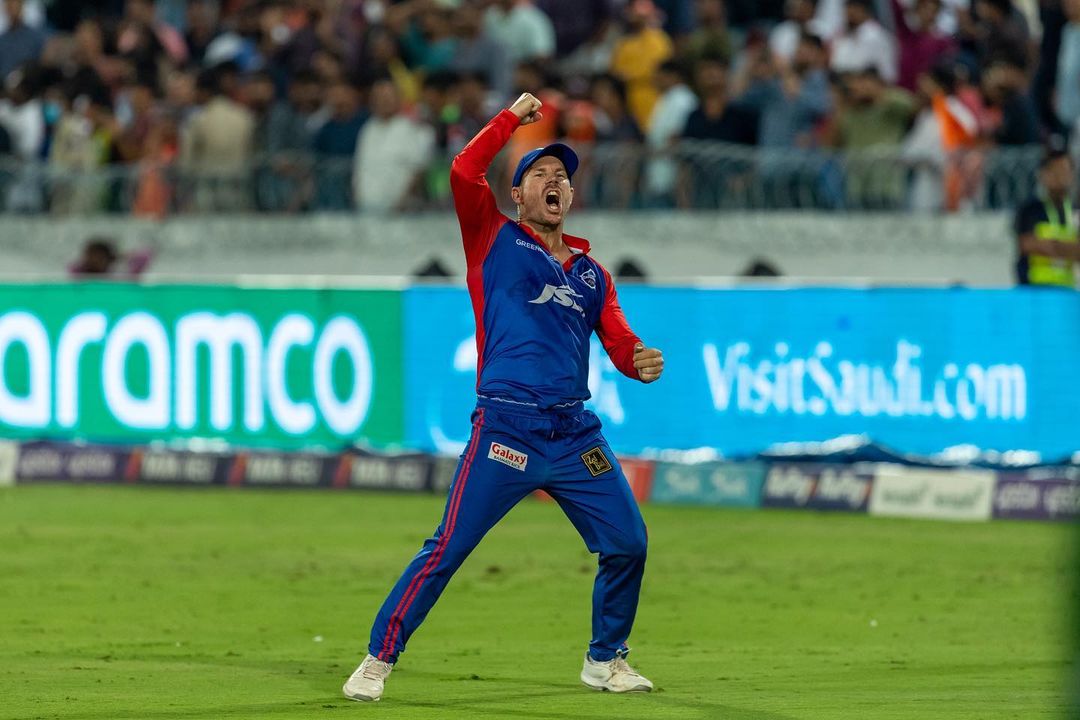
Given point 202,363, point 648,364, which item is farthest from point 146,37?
point 648,364

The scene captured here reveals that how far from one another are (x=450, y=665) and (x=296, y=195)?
496 inches

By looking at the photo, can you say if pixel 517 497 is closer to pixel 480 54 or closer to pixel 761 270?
pixel 761 270

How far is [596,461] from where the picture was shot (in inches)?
356

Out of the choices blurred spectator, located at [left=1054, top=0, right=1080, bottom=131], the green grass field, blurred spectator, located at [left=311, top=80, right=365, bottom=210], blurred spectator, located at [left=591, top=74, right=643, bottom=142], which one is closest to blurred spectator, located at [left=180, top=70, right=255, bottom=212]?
blurred spectator, located at [left=311, top=80, right=365, bottom=210]

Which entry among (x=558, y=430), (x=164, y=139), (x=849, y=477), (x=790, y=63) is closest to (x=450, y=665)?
(x=558, y=430)

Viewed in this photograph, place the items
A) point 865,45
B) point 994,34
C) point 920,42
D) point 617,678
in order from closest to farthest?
point 617,678 < point 994,34 < point 920,42 < point 865,45

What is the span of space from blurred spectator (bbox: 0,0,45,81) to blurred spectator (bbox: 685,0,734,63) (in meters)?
8.75

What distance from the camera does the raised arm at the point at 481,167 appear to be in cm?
876

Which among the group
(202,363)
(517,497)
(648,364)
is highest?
(202,363)

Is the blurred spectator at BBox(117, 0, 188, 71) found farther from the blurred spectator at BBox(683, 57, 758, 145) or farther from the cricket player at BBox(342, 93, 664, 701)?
the cricket player at BBox(342, 93, 664, 701)

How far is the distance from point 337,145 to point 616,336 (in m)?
13.4

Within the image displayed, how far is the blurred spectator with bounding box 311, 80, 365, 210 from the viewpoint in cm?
2197

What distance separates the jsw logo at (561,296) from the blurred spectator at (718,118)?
11362 millimetres

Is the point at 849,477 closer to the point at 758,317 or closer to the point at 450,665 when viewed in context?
the point at 758,317
